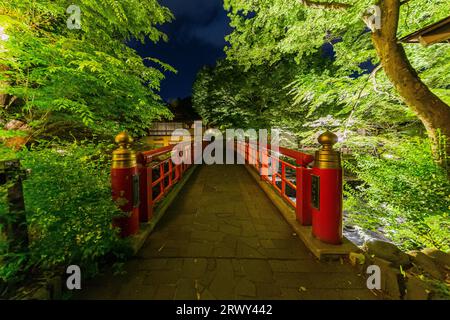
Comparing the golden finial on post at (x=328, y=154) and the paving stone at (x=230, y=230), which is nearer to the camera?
the golden finial on post at (x=328, y=154)

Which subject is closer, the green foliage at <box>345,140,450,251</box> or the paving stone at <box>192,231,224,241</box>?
the green foliage at <box>345,140,450,251</box>

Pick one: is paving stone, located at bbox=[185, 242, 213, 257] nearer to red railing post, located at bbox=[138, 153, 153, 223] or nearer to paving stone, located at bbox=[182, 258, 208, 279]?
paving stone, located at bbox=[182, 258, 208, 279]

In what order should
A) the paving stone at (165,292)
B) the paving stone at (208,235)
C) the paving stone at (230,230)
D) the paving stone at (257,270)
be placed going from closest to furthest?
the paving stone at (165,292) → the paving stone at (257,270) → the paving stone at (208,235) → the paving stone at (230,230)

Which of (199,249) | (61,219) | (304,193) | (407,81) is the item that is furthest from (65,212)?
(407,81)

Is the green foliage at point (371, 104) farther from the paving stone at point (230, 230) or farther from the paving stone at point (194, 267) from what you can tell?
the paving stone at point (194, 267)

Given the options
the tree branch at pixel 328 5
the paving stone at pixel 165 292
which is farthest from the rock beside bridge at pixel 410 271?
the tree branch at pixel 328 5

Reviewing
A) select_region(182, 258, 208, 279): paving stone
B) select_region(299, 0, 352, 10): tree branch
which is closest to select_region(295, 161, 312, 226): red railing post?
select_region(182, 258, 208, 279): paving stone

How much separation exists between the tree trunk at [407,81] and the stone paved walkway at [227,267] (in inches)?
136

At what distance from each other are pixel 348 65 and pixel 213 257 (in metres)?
7.56

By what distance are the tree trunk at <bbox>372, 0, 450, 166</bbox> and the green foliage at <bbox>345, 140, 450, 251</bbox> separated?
1.44 ft

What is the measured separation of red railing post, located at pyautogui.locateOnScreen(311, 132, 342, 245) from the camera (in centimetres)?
267

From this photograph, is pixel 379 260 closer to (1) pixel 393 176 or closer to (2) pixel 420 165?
(1) pixel 393 176

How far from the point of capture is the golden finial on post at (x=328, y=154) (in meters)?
2.67

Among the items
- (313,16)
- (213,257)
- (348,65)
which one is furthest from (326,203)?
(348,65)
